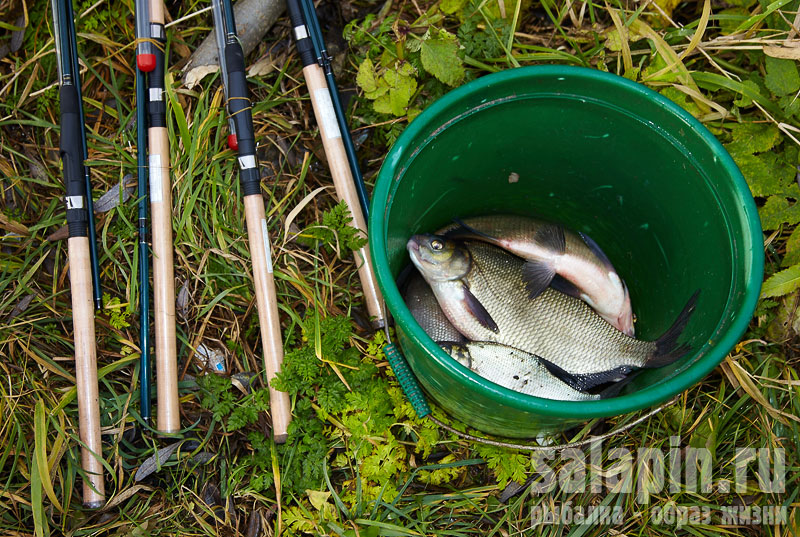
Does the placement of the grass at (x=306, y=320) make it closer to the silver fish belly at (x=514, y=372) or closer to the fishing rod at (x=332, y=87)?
the fishing rod at (x=332, y=87)

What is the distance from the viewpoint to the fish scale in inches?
75.7

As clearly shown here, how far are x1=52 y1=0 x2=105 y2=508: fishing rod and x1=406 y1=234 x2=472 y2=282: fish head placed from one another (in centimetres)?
112

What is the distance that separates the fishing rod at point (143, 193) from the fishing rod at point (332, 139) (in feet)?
1.74

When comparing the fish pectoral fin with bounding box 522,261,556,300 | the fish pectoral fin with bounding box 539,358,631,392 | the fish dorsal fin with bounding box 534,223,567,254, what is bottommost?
the fish pectoral fin with bounding box 539,358,631,392

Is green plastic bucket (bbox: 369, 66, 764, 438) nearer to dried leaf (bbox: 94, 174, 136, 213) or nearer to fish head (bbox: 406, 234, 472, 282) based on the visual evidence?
fish head (bbox: 406, 234, 472, 282)

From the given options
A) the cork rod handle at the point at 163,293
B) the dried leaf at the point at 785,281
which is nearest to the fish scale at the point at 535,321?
the dried leaf at the point at 785,281

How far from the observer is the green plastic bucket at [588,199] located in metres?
1.46

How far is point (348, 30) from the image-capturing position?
7.65ft

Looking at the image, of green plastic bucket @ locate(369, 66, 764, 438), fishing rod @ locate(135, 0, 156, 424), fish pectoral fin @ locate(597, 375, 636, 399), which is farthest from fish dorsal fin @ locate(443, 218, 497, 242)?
fishing rod @ locate(135, 0, 156, 424)

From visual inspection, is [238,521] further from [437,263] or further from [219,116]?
[219,116]

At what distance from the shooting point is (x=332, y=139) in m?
2.10

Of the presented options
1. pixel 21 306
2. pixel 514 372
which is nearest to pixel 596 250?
pixel 514 372

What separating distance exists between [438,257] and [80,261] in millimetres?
1215

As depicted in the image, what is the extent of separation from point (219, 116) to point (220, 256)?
579 millimetres
